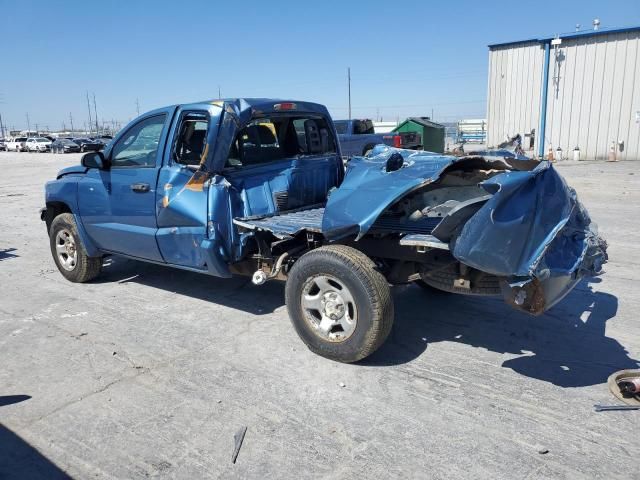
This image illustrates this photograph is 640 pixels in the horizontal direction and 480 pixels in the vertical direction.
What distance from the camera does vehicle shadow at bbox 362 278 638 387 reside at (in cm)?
406

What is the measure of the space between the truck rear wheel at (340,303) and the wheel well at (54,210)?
3.80 m

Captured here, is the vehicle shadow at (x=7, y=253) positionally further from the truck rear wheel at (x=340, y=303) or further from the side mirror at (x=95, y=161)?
the truck rear wheel at (x=340, y=303)

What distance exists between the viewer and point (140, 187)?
17.5 feet

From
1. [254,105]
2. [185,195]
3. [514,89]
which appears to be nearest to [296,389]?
[185,195]

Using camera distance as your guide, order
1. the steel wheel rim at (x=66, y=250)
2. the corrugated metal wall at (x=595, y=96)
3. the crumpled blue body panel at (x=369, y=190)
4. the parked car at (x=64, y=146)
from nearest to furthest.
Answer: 1. the crumpled blue body panel at (x=369, y=190)
2. the steel wheel rim at (x=66, y=250)
3. the corrugated metal wall at (x=595, y=96)
4. the parked car at (x=64, y=146)

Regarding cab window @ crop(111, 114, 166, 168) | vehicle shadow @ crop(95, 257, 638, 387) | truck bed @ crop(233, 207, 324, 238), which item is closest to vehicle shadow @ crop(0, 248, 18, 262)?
vehicle shadow @ crop(95, 257, 638, 387)

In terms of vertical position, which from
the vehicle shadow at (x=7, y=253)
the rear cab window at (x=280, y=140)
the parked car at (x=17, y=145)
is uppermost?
the rear cab window at (x=280, y=140)

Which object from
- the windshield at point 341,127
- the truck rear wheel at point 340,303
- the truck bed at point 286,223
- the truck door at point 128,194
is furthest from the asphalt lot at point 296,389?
the windshield at point 341,127

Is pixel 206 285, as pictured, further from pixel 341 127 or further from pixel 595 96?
pixel 595 96

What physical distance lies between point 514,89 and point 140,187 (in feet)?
76.7

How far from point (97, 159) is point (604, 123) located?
2286cm

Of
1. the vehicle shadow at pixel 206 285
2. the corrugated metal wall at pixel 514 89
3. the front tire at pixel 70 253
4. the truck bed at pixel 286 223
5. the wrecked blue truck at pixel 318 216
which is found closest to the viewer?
the wrecked blue truck at pixel 318 216

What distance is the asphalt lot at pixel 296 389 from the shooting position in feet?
9.92

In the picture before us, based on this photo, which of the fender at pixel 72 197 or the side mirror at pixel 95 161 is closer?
the side mirror at pixel 95 161
